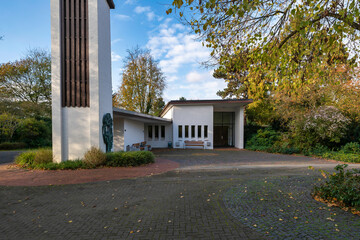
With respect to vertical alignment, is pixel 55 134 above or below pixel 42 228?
above

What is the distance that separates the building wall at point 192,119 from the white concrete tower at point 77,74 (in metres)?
9.56

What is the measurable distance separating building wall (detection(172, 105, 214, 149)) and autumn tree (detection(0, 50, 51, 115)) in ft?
53.5

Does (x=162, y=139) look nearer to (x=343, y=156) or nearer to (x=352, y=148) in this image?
(x=343, y=156)

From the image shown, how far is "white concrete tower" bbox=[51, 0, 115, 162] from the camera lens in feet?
31.2

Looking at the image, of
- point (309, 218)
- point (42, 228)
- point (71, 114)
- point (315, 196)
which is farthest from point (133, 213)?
point (71, 114)

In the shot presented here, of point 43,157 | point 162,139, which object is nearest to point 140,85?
point 162,139

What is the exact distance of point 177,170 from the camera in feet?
28.0

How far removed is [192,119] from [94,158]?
11035 millimetres

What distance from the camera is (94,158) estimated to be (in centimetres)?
894

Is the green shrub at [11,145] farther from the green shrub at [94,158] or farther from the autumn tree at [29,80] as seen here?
the green shrub at [94,158]

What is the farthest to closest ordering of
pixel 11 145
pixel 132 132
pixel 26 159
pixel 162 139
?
pixel 162 139 < pixel 11 145 < pixel 132 132 < pixel 26 159

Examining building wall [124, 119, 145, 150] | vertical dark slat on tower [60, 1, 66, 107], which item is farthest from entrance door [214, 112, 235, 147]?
vertical dark slat on tower [60, 1, 66, 107]

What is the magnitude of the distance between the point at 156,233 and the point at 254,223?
186cm

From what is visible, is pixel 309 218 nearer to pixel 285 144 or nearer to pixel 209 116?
pixel 285 144
